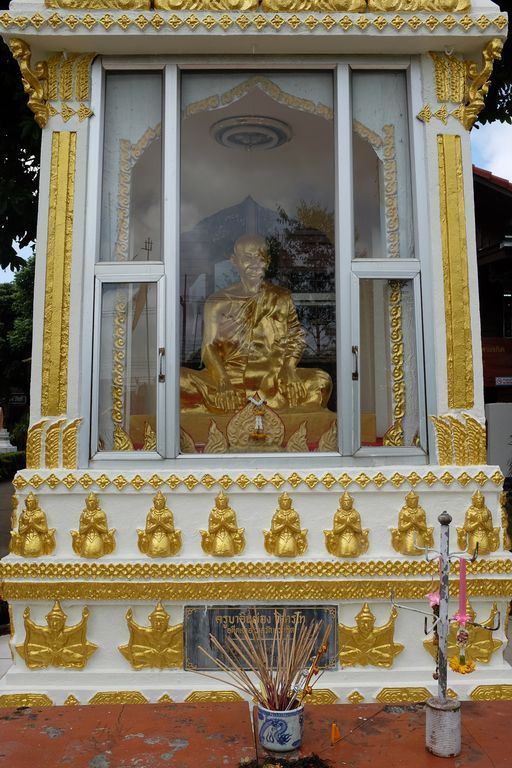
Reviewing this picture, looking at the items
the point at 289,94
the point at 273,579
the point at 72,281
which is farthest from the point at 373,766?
the point at 289,94

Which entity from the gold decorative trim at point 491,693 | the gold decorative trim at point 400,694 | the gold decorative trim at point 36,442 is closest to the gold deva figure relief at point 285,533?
the gold decorative trim at point 400,694

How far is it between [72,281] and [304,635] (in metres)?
2.59

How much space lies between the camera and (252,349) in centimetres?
534

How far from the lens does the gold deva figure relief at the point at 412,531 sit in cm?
447

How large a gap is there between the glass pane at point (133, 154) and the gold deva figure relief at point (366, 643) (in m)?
2.76

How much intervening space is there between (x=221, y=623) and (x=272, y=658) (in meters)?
0.55

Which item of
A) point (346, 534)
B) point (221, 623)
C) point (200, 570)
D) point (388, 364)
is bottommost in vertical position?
point (221, 623)

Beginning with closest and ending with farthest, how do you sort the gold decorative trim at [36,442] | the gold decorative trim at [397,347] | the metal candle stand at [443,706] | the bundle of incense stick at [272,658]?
the metal candle stand at [443,706] < the bundle of incense stick at [272,658] < the gold decorative trim at [36,442] < the gold decorative trim at [397,347]

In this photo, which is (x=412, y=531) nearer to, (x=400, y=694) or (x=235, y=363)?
(x=400, y=694)

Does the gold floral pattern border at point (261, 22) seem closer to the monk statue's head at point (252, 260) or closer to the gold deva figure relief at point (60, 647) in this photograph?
the monk statue's head at point (252, 260)

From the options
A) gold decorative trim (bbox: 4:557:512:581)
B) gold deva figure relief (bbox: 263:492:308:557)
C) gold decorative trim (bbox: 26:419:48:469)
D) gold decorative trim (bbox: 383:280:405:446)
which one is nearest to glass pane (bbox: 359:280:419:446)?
gold decorative trim (bbox: 383:280:405:446)

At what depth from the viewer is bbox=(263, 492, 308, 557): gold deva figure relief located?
4.45m

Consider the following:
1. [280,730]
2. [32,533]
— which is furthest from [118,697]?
[280,730]

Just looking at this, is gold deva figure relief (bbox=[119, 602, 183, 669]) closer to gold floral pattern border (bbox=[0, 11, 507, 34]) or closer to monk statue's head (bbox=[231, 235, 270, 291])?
monk statue's head (bbox=[231, 235, 270, 291])
